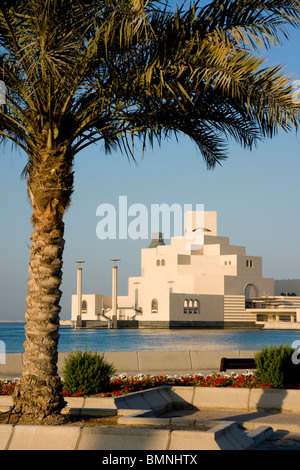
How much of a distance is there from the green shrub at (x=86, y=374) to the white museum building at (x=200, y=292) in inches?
4259

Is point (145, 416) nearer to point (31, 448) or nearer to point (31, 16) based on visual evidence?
point (31, 448)

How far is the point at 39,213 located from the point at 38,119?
1.46 m

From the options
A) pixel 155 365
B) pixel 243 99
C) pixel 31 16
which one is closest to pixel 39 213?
pixel 31 16

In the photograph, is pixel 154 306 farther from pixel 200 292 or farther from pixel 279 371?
pixel 279 371

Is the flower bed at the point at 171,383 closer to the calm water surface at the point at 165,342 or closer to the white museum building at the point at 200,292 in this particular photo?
the calm water surface at the point at 165,342

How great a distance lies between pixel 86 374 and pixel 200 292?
116 m

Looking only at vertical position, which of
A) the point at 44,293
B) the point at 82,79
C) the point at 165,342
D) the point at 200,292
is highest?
the point at 82,79

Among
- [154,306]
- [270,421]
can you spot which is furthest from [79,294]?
[270,421]

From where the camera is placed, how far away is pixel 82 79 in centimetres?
984

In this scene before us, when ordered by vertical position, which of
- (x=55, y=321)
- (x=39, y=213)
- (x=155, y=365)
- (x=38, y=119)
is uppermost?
(x=38, y=119)

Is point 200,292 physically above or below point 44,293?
above

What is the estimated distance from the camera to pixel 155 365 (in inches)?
824

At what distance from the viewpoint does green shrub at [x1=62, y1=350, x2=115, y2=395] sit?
13.0 meters

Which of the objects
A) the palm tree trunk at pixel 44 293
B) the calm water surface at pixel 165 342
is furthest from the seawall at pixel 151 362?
the calm water surface at pixel 165 342
